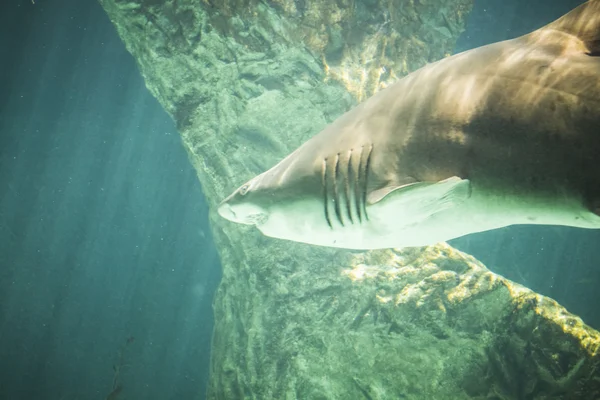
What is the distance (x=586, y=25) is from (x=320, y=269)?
4.37m

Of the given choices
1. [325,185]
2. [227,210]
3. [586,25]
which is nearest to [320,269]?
[227,210]

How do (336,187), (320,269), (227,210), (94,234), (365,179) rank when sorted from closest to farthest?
(365,179) < (336,187) < (227,210) < (320,269) < (94,234)

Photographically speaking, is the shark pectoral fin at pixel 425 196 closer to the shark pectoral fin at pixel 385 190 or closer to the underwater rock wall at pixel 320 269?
the shark pectoral fin at pixel 385 190

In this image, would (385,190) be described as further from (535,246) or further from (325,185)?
(535,246)

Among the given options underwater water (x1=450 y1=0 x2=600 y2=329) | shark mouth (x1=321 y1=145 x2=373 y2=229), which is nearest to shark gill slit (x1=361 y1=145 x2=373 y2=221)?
shark mouth (x1=321 y1=145 x2=373 y2=229)

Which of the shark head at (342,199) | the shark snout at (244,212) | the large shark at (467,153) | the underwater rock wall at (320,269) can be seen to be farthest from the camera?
the underwater rock wall at (320,269)

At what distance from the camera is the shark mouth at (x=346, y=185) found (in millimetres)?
2211

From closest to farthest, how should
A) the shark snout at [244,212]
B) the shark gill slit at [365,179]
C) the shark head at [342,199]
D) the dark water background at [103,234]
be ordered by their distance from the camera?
the shark head at [342,199]
the shark gill slit at [365,179]
the shark snout at [244,212]
the dark water background at [103,234]

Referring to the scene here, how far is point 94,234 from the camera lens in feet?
114

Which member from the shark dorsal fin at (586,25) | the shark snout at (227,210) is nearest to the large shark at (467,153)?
the shark dorsal fin at (586,25)

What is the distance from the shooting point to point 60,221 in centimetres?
3134

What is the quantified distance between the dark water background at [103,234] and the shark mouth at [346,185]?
536 inches

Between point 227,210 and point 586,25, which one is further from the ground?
point 586,25

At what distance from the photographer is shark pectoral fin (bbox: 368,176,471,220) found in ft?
5.83
